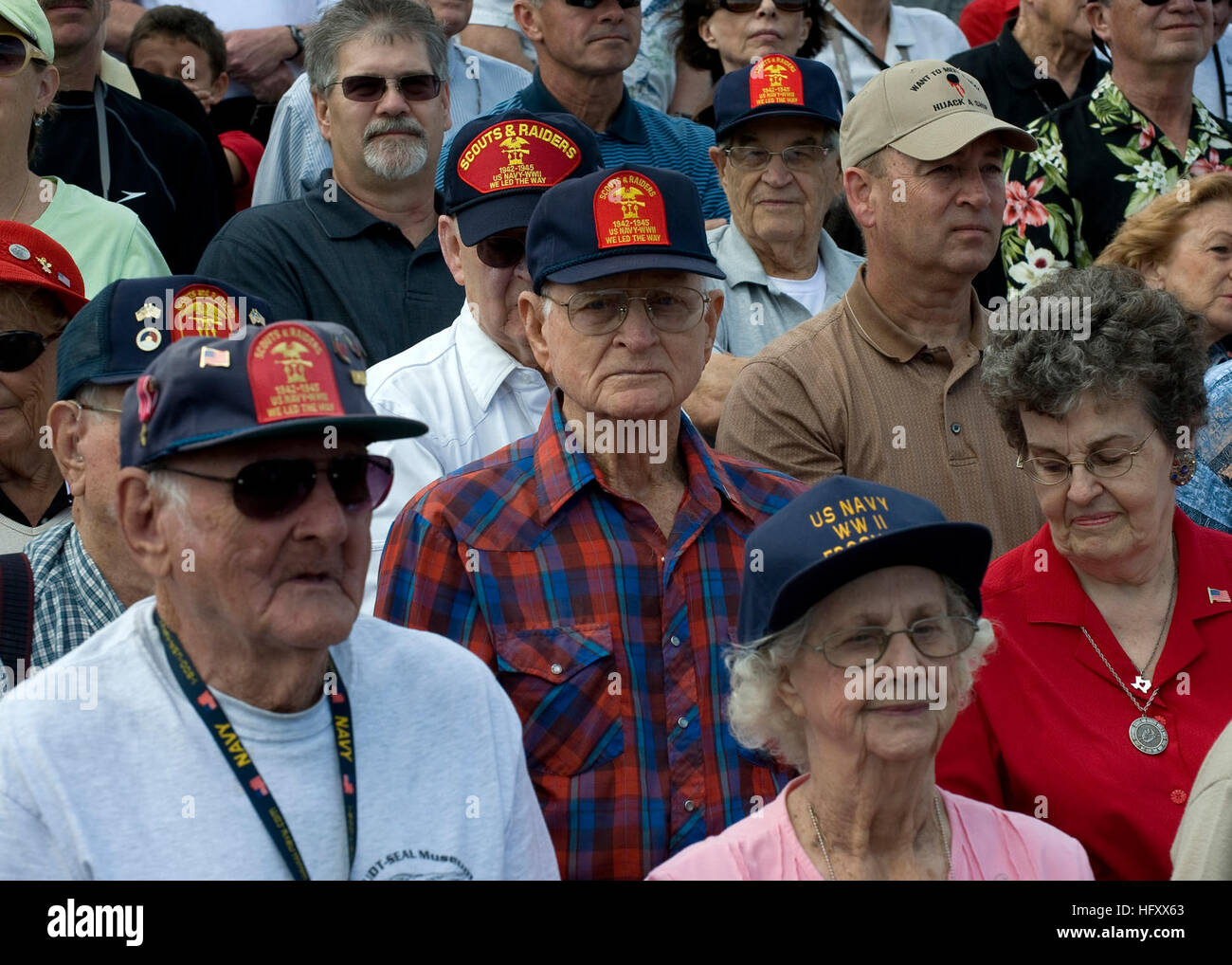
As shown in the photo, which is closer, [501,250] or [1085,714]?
[1085,714]

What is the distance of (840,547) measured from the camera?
2.96m

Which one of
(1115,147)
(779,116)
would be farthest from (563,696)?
(1115,147)

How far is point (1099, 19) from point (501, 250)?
2.94m

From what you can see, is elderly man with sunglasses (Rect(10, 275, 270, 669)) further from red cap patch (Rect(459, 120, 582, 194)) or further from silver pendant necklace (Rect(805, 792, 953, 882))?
silver pendant necklace (Rect(805, 792, 953, 882))

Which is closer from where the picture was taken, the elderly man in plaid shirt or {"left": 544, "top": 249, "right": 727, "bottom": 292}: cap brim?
the elderly man in plaid shirt

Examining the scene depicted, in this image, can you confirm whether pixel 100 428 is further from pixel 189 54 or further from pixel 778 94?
pixel 189 54

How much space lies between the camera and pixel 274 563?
269cm

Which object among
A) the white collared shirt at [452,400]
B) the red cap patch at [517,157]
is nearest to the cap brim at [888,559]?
the white collared shirt at [452,400]

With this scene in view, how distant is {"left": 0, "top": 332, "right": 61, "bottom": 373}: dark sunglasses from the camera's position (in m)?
3.91

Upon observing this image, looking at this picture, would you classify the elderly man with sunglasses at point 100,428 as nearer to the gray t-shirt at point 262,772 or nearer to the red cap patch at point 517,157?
the gray t-shirt at point 262,772

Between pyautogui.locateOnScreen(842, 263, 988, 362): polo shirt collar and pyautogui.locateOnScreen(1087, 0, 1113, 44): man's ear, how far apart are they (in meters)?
1.97

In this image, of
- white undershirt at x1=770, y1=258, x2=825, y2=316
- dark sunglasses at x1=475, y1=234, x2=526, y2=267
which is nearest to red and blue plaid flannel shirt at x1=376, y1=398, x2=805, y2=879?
dark sunglasses at x1=475, y1=234, x2=526, y2=267

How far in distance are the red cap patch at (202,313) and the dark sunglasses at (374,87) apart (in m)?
2.05

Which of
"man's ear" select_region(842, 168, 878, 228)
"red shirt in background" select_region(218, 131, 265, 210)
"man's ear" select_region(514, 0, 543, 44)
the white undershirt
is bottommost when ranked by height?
the white undershirt
